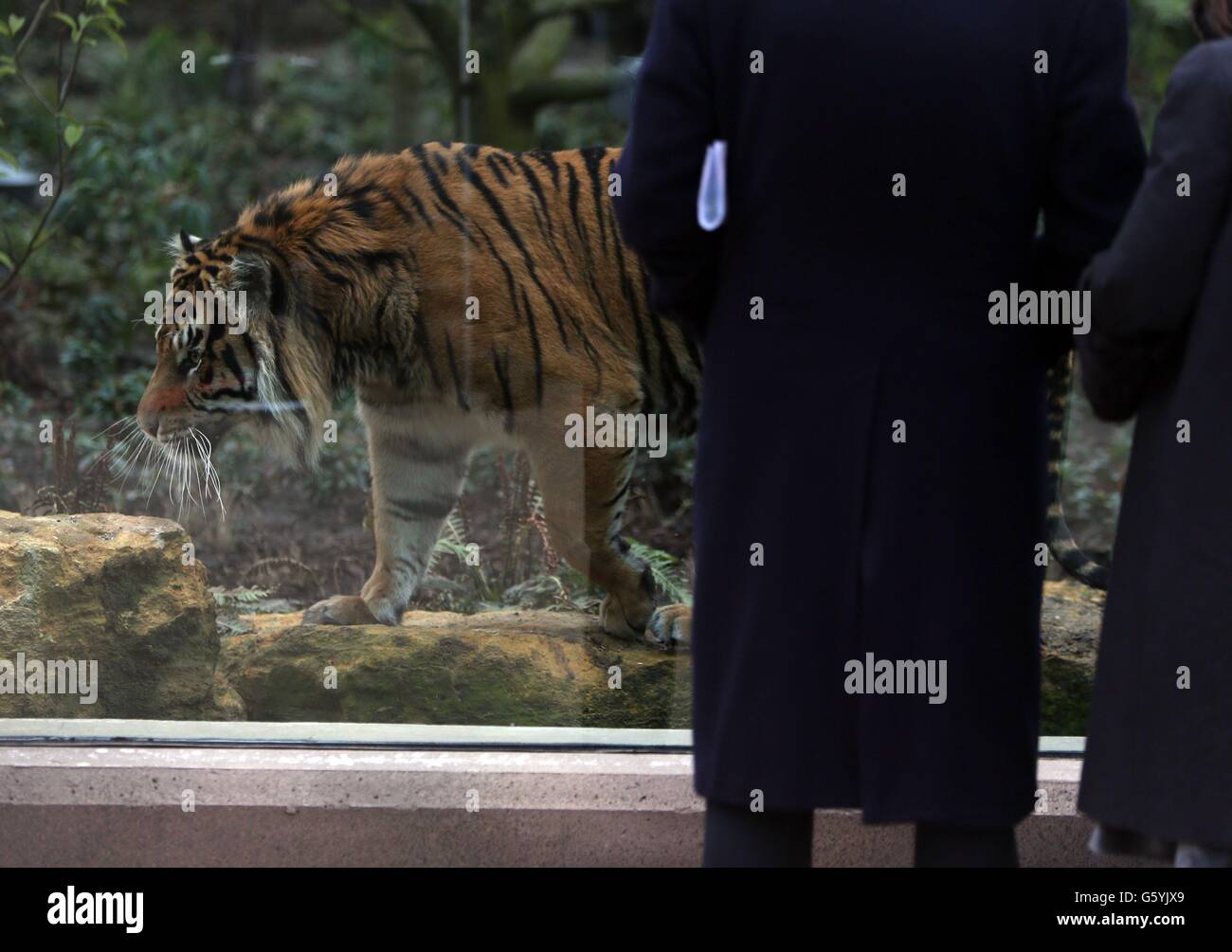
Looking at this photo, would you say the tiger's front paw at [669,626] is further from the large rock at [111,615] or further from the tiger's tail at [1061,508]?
the large rock at [111,615]

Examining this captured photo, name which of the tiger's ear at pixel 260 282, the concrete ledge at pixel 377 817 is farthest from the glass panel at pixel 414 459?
the concrete ledge at pixel 377 817

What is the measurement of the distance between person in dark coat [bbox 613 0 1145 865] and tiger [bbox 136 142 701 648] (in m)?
1.36

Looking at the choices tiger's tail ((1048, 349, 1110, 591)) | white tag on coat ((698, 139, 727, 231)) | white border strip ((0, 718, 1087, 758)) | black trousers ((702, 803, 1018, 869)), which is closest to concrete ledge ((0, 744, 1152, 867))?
white border strip ((0, 718, 1087, 758))

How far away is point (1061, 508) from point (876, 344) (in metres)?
1.73

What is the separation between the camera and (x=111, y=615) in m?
3.74

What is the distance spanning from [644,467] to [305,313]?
92 cm

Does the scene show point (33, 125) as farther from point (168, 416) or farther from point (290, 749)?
point (290, 749)

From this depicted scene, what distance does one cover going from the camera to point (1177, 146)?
86.9 inches

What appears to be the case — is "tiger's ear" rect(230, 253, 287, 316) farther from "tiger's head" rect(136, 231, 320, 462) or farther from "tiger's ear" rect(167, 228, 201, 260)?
"tiger's ear" rect(167, 228, 201, 260)

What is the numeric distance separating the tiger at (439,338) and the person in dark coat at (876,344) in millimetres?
1356

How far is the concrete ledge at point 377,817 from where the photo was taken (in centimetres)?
351

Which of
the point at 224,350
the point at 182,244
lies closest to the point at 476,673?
the point at 224,350

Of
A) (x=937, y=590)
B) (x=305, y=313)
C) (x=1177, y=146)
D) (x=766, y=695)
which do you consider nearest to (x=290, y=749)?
(x=305, y=313)

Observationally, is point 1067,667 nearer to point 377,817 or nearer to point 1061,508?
point 1061,508
